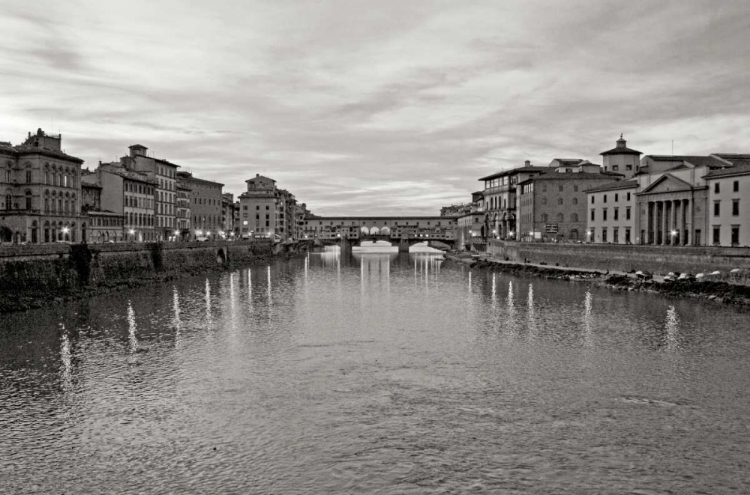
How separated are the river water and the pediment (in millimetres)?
32650

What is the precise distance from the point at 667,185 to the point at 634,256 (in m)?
12.2

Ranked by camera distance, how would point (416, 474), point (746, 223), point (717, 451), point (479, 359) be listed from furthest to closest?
point (746, 223), point (479, 359), point (717, 451), point (416, 474)

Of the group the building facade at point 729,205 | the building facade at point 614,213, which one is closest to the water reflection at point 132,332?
the building facade at point 729,205

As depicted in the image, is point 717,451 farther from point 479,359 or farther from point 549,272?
point 549,272

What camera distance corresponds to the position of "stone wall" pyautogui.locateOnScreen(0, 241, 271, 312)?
41.1 m

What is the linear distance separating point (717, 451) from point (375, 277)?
59.9m

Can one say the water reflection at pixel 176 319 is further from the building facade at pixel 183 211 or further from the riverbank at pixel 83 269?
the building facade at pixel 183 211

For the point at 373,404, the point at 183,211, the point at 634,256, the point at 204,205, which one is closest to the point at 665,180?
the point at 634,256

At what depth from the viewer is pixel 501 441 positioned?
17125mm

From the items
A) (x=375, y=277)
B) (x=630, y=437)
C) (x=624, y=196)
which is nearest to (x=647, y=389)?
(x=630, y=437)

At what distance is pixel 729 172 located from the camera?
61.2 meters

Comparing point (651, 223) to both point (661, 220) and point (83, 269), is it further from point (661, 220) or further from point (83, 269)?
point (83, 269)

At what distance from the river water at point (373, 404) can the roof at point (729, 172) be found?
1025 inches

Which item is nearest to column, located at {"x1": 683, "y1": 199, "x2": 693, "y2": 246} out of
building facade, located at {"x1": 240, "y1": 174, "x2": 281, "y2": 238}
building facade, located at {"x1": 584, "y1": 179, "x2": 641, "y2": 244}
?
building facade, located at {"x1": 584, "y1": 179, "x2": 641, "y2": 244}
